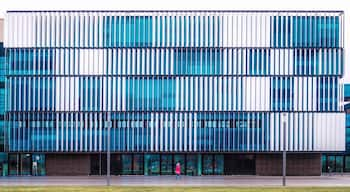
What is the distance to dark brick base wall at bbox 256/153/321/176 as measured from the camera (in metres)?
76.4

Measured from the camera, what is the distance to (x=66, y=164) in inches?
3019

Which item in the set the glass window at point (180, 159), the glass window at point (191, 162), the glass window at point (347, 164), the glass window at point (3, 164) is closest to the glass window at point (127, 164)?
the glass window at point (180, 159)

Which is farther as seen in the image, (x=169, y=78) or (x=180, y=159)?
(x=180, y=159)

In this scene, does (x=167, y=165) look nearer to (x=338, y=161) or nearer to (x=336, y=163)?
(x=336, y=163)

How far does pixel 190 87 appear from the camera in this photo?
75188 millimetres

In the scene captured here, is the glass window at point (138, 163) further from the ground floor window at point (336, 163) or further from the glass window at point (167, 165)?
the ground floor window at point (336, 163)

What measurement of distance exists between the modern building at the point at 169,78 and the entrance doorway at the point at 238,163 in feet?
7.59

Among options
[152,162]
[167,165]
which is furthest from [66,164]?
[167,165]

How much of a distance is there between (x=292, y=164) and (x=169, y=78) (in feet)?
49.1

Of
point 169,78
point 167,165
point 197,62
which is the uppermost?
point 197,62

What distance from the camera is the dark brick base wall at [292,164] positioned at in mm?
76438

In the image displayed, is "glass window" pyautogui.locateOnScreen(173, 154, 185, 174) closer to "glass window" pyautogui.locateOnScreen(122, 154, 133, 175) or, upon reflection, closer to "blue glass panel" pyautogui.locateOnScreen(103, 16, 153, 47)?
Answer: "glass window" pyautogui.locateOnScreen(122, 154, 133, 175)

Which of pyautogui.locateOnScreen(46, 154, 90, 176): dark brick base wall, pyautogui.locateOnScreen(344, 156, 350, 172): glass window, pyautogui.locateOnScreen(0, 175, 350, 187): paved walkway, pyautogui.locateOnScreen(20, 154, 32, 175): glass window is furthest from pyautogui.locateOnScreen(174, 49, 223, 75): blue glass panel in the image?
pyautogui.locateOnScreen(344, 156, 350, 172): glass window

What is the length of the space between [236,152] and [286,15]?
14.2m
